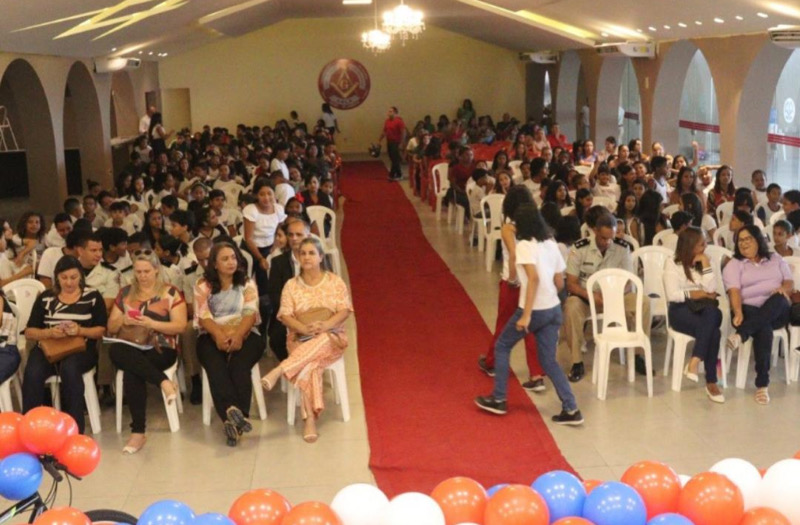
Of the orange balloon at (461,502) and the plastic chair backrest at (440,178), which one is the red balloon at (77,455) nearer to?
the orange balloon at (461,502)

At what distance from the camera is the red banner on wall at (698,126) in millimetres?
16469

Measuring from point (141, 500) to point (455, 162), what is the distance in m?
8.65

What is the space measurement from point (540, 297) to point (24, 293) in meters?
3.28

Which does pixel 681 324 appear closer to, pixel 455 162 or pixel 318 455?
pixel 318 455

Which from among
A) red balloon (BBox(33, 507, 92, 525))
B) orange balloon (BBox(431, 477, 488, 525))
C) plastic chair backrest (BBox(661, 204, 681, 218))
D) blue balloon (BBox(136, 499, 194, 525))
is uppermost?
plastic chair backrest (BBox(661, 204, 681, 218))

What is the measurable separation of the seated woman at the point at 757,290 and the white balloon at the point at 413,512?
3.99 m

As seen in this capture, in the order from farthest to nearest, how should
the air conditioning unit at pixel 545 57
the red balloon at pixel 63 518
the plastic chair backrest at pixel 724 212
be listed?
the air conditioning unit at pixel 545 57 → the plastic chair backrest at pixel 724 212 → the red balloon at pixel 63 518

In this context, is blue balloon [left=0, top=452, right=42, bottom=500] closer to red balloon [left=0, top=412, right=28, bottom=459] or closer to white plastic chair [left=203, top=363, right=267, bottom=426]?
red balloon [left=0, top=412, right=28, bottom=459]

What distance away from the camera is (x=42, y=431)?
340 centimetres

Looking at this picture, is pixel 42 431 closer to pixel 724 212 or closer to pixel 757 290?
pixel 757 290

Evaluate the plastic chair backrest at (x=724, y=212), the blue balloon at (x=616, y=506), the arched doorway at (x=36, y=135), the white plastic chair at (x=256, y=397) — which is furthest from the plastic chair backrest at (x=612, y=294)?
the arched doorway at (x=36, y=135)

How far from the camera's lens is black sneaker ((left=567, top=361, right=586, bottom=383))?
22.3 feet

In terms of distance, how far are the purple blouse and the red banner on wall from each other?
406 inches

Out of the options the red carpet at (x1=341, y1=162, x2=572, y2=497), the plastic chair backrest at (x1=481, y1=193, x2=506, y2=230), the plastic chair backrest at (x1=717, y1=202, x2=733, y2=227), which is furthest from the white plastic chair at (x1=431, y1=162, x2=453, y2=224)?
the plastic chair backrest at (x1=717, y1=202, x2=733, y2=227)
